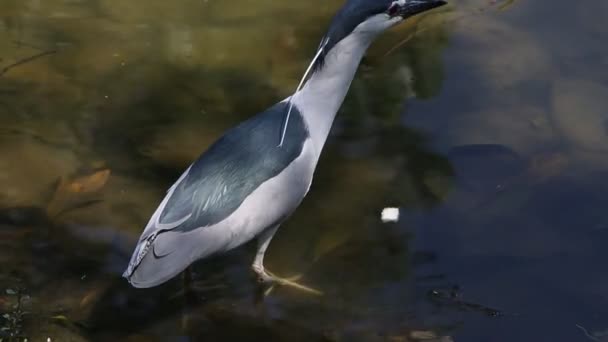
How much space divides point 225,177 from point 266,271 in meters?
0.50

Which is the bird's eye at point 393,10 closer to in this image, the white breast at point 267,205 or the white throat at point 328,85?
the white throat at point 328,85

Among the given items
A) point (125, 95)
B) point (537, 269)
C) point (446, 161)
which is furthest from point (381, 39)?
point (537, 269)

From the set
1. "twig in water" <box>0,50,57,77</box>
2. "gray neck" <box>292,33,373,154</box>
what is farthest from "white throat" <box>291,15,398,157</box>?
"twig in water" <box>0,50,57,77</box>

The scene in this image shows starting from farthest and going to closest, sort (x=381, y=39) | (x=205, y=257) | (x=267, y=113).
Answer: (x=381, y=39) < (x=267, y=113) < (x=205, y=257)

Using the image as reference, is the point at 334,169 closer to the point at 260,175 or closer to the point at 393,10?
the point at 260,175

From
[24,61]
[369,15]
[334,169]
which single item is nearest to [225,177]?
[369,15]

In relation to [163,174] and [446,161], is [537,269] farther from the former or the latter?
[163,174]

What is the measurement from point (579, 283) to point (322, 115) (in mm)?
1209

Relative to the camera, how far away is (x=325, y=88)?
139 inches

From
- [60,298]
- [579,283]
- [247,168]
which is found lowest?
[579,283]

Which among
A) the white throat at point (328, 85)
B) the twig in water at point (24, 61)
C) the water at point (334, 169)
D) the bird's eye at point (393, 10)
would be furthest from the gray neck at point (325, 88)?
the twig in water at point (24, 61)

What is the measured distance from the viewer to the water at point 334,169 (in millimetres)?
3439

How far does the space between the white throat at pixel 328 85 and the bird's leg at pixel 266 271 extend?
15.4 inches

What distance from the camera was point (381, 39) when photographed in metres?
4.90
